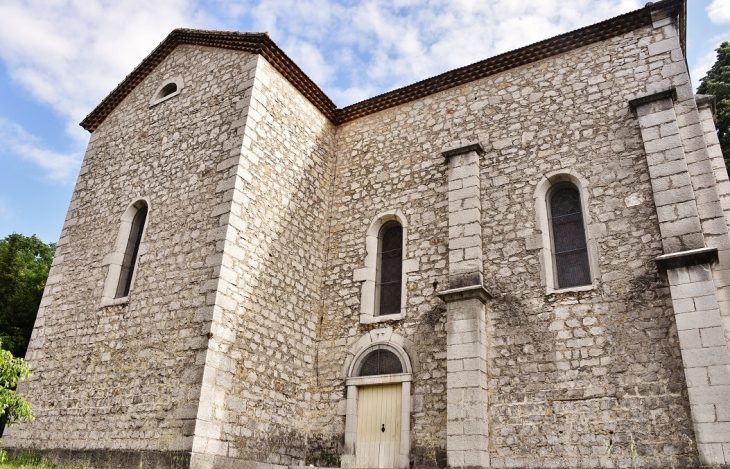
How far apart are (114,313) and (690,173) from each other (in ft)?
32.2

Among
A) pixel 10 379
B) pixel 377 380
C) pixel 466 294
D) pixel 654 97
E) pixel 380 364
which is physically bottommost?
pixel 10 379

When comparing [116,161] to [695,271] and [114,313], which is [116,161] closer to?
[114,313]

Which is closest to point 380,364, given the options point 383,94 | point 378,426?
point 378,426

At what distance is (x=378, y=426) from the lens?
32.2ft

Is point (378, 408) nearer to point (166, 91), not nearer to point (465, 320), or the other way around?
point (465, 320)

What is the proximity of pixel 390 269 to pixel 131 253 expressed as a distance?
16.5 feet

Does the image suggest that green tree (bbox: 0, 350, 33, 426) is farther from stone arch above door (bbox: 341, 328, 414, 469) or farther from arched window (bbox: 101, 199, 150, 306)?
stone arch above door (bbox: 341, 328, 414, 469)

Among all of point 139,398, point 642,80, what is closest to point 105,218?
point 139,398

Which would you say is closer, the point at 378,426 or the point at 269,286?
the point at 378,426

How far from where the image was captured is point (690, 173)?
889 centimetres

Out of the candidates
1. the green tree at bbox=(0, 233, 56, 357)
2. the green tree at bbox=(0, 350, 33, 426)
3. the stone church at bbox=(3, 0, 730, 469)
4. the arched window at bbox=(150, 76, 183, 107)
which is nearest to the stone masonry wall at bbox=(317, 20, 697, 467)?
the stone church at bbox=(3, 0, 730, 469)

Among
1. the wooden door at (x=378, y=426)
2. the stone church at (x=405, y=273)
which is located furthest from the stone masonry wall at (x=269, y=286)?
the wooden door at (x=378, y=426)

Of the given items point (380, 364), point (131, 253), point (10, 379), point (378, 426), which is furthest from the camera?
point (131, 253)

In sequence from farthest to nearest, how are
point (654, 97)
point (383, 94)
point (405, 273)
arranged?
point (383, 94), point (405, 273), point (654, 97)
